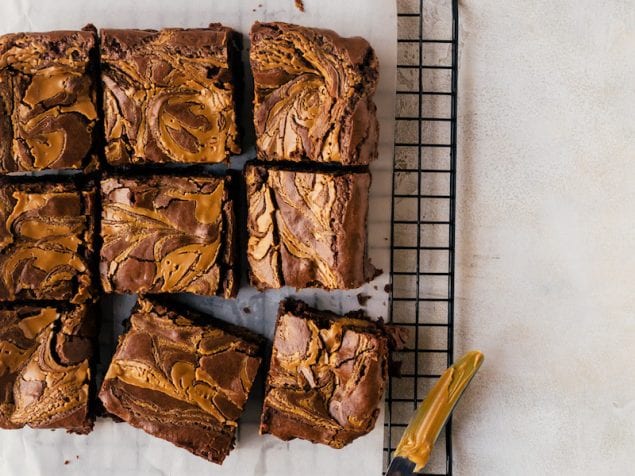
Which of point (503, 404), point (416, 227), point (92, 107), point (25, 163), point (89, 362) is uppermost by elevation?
point (92, 107)

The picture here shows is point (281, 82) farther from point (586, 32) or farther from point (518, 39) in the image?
point (586, 32)

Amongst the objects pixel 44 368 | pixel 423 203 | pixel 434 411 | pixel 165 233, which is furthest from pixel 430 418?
pixel 44 368

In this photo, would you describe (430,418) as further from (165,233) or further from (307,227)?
(165,233)

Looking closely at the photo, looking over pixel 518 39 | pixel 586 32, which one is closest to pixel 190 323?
pixel 518 39

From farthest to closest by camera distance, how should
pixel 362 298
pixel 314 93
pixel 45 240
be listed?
1. pixel 362 298
2. pixel 45 240
3. pixel 314 93

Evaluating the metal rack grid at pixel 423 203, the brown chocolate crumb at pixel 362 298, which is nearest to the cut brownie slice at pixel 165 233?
the brown chocolate crumb at pixel 362 298

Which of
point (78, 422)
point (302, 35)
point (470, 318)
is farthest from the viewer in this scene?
point (470, 318)
